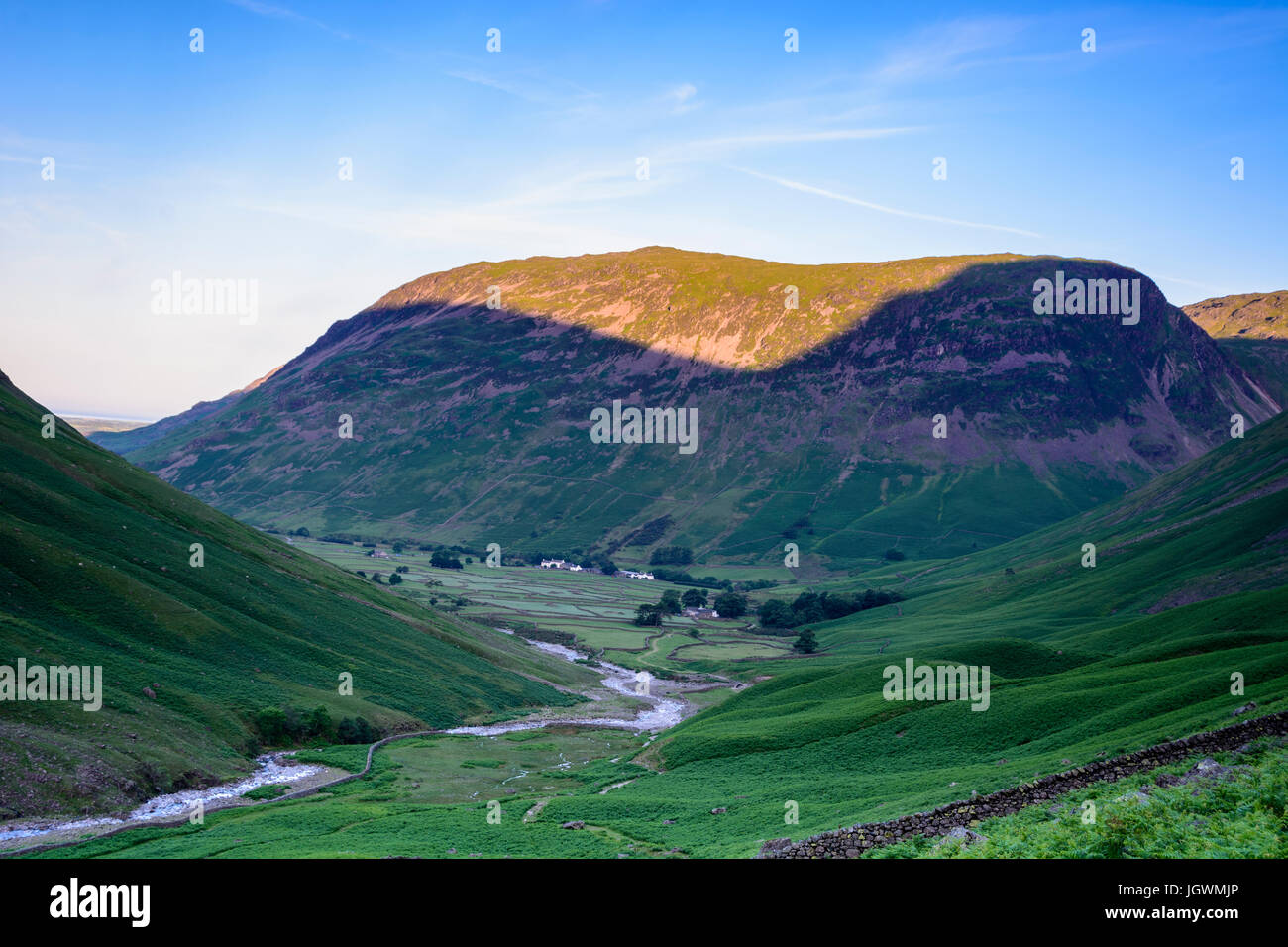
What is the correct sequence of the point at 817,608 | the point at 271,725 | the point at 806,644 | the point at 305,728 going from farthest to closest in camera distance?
the point at 817,608 < the point at 806,644 < the point at 305,728 < the point at 271,725

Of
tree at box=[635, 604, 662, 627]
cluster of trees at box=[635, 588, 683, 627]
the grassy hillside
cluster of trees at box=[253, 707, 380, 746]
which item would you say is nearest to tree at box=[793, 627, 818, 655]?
tree at box=[635, 604, 662, 627]

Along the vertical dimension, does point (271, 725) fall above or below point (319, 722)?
above

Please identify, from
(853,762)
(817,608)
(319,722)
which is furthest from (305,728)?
(817,608)

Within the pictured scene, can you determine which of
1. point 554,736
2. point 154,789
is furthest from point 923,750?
point 154,789

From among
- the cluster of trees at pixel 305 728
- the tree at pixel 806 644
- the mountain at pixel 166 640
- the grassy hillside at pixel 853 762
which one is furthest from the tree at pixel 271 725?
the tree at pixel 806 644

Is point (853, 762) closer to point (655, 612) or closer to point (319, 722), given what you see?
point (319, 722)
